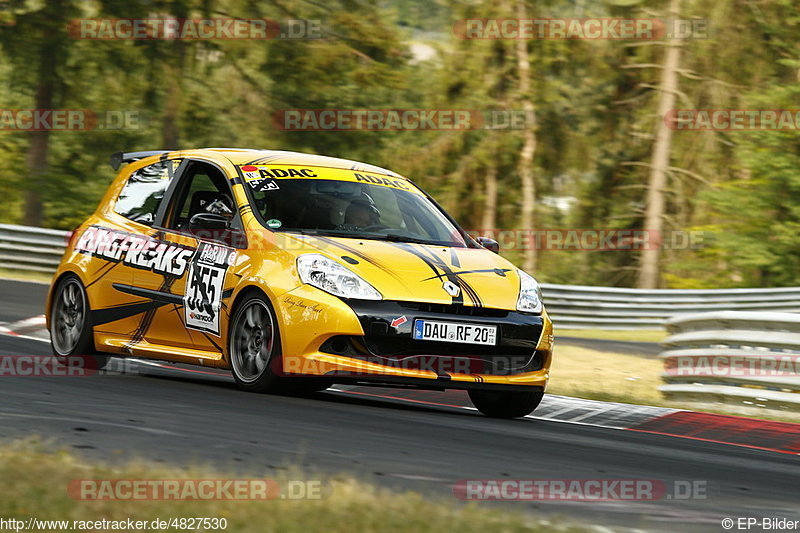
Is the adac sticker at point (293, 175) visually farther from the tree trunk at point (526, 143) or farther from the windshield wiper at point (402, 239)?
the tree trunk at point (526, 143)

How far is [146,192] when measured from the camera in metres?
9.00

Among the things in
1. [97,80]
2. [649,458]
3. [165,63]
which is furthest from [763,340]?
[97,80]

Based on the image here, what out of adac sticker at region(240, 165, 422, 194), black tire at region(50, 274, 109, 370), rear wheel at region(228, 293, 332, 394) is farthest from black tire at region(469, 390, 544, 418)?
black tire at region(50, 274, 109, 370)

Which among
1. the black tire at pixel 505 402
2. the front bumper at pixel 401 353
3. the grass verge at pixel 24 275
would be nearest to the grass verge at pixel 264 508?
the front bumper at pixel 401 353

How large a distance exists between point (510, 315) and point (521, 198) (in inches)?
1200

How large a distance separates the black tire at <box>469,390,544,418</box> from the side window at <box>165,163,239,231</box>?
2.25 metres

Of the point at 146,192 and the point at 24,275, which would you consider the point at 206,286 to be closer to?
the point at 146,192

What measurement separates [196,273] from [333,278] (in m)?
1.28

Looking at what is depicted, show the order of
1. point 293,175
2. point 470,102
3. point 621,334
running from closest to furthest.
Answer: point 293,175 → point 621,334 → point 470,102

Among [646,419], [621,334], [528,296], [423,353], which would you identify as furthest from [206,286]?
[621,334]

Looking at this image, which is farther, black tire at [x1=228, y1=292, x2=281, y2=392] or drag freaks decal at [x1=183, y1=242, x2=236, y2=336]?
drag freaks decal at [x1=183, y1=242, x2=236, y2=336]

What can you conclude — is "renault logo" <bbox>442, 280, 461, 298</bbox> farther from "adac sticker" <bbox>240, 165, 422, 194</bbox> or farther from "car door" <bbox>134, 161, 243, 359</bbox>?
"adac sticker" <bbox>240, 165, 422, 194</bbox>

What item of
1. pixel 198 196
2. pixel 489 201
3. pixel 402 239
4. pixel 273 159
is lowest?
pixel 402 239

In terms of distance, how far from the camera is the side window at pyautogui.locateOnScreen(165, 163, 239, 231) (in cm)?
836
